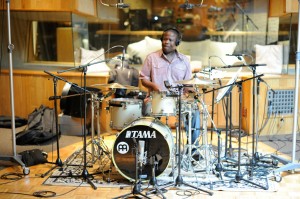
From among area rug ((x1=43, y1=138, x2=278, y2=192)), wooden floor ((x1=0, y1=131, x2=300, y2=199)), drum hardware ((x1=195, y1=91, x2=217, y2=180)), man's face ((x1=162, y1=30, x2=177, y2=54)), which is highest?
man's face ((x1=162, y1=30, x2=177, y2=54))

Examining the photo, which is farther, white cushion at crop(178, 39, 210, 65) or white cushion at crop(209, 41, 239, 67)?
white cushion at crop(178, 39, 210, 65)

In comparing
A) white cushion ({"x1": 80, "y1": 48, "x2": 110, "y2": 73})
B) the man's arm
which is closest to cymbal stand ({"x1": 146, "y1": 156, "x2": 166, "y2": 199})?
the man's arm

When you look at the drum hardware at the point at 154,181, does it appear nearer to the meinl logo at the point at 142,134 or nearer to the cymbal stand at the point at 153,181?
the cymbal stand at the point at 153,181

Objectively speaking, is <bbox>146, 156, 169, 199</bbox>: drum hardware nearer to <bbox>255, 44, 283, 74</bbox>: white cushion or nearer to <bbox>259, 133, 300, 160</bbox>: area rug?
<bbox>259, 133, 300, 160</bbox>: area rug

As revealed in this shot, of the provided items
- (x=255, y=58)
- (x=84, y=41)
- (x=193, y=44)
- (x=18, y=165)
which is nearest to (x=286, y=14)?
(x=255, y=58)

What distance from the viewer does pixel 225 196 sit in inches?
141

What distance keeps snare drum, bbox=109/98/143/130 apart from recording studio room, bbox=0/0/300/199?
10 millimetres

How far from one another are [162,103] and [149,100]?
54 centimetres

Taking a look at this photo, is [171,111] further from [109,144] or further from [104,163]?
[109,144]

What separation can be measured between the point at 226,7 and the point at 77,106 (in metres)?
3.55

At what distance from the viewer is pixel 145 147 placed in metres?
3.76

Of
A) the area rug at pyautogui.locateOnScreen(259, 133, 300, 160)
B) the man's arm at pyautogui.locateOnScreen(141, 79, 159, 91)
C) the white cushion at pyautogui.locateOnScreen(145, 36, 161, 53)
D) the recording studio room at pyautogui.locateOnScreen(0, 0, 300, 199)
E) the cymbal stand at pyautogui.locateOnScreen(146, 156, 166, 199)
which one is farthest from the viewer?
the white cushion at pyautogui.locateOnScreen(145, 36, 161, 53)

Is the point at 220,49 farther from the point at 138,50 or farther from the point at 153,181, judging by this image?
the point at 153,181

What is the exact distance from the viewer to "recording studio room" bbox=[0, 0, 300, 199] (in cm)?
377
